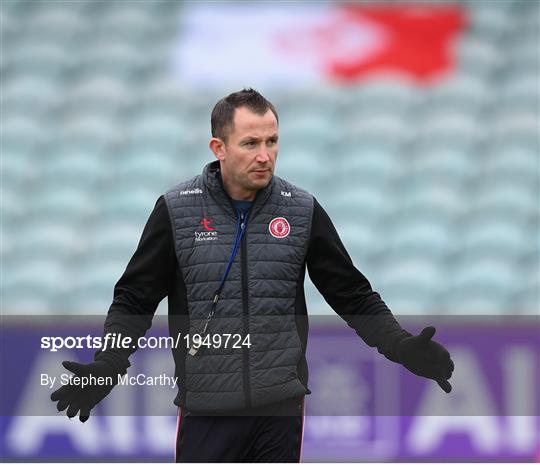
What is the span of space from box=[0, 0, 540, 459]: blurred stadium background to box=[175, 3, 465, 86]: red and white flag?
0.06 ft

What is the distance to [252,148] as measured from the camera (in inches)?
119

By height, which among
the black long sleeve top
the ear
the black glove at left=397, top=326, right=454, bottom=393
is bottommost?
the black glove at left=397, top=326, right=454, bottom=393

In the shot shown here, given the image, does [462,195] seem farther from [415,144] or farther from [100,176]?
[100,176]

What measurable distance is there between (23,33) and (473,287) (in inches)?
189

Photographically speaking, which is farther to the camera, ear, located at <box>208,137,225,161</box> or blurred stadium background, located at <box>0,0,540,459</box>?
blurred stadium background, located at <box>0,0,540,459</box>

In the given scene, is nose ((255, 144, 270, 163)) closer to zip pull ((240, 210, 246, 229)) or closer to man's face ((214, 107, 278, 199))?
man's face ((214, 107, 278, 199))

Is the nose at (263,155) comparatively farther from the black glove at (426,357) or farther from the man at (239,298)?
the black glove at (426,357)

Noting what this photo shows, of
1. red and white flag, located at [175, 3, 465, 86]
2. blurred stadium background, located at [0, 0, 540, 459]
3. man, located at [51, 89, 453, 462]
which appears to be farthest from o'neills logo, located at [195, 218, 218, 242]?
red and white flag, located at [175, 3, 465, 86]

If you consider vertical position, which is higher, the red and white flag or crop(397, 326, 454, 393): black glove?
the red and white flag

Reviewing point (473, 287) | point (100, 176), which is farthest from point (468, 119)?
point (100, 176)

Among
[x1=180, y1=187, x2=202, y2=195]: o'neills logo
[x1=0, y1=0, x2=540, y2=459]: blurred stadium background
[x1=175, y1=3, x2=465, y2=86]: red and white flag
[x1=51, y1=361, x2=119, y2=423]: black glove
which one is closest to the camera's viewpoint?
[x1=51, y1=361, x2=119, y2=423]: black glove

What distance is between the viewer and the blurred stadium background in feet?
27.1

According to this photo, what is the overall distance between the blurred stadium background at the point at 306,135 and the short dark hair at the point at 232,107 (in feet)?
14.8

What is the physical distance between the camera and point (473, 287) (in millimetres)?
7961
